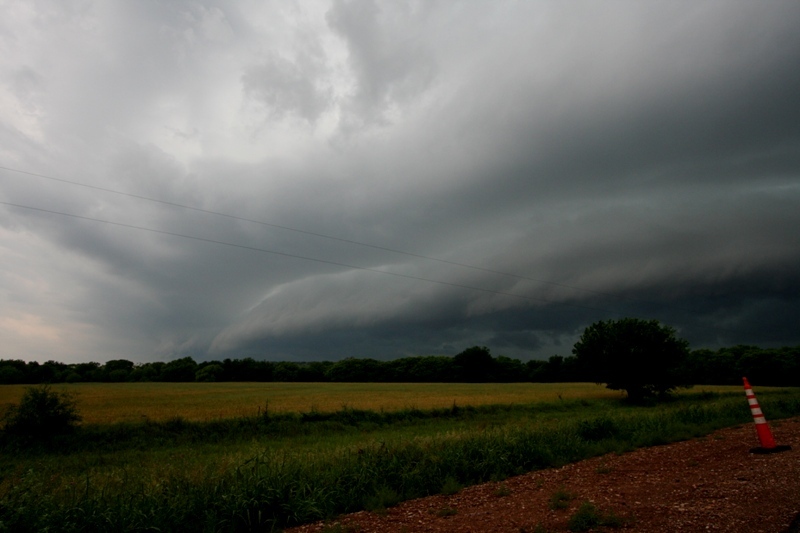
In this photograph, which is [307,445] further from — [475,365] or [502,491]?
[475,365]

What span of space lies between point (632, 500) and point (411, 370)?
4157 inches

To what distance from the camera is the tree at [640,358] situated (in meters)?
40.4

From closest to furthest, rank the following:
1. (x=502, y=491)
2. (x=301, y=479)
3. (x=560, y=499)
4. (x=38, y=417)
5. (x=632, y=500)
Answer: (x=632, y=500), (x=560, y=499), (x=502, y=491), (x=301, y=479), (x=38, y=417)

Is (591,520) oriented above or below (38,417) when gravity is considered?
below

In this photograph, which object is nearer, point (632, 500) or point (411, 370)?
point (632, 500)

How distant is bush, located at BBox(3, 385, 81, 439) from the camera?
2264 centimetres

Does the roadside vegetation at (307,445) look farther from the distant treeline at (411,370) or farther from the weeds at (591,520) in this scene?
the distant treeline at (411,370)

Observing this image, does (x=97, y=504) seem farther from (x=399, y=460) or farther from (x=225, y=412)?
(x=225, y=412)

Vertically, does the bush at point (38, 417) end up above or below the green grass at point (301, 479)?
above

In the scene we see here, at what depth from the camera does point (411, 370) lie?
110000 mm

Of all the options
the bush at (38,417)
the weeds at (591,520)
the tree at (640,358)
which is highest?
the tree at (640,358)

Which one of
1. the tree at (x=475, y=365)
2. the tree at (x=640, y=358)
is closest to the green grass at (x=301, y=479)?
the tree at (x=640, y=358)

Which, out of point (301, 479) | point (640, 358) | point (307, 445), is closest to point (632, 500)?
point (301, 479)

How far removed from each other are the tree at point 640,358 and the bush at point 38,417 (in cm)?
4041
